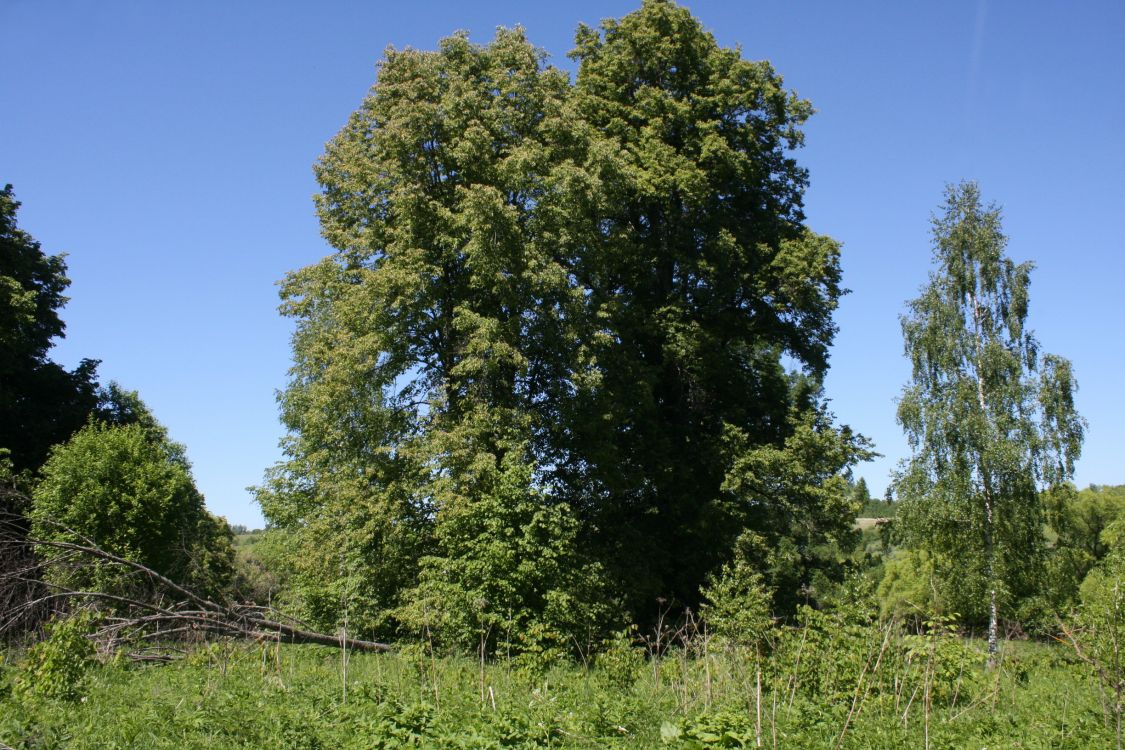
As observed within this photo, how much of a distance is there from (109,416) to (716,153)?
81.7ft

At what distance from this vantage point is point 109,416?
2859 centimetres

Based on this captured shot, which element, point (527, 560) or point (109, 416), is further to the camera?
point (109, 416)

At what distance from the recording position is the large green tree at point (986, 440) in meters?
19.1

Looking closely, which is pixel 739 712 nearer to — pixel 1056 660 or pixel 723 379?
pixel 1056 660

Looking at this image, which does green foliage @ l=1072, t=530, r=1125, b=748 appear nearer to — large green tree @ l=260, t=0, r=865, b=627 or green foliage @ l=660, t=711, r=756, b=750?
green foliage @ l=660, t=711, r=756, b=750

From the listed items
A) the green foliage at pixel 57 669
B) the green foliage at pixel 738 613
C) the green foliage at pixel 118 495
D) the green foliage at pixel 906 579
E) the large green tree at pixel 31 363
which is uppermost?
the large green tree at pixel 31 363

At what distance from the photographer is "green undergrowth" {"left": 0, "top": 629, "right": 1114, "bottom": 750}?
6.30 metres

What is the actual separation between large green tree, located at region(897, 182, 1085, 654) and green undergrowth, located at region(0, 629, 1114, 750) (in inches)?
371

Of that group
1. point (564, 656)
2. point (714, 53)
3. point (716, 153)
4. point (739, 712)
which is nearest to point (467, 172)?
point (716, 153)

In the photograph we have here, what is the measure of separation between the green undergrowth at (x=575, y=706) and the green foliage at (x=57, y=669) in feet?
0.16

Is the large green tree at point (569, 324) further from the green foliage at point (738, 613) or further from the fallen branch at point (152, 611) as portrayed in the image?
the fallen branch at point (152, 611)

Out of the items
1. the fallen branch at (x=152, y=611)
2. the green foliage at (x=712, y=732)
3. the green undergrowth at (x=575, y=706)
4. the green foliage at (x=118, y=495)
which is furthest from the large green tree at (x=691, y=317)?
the green foliage at (x=118, y=495)

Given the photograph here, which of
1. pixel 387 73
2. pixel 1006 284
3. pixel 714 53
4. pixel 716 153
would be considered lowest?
pixel 1006 284

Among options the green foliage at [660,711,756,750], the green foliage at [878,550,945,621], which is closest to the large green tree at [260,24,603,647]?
the green foliage at [660,711,756,750]
